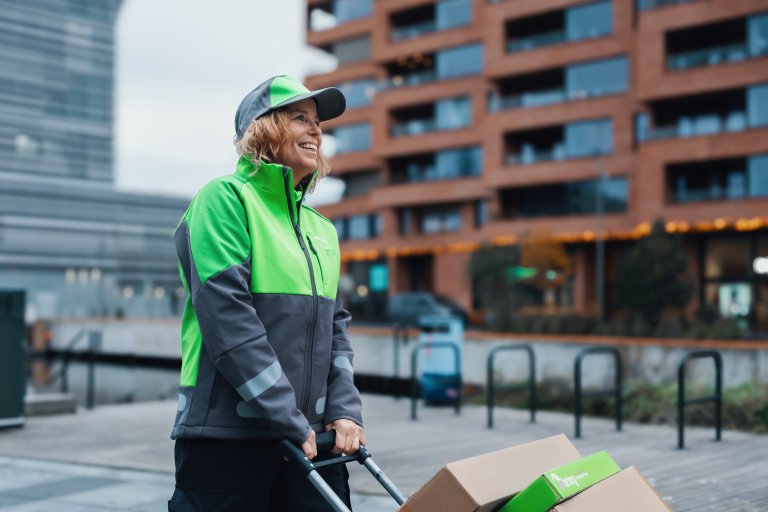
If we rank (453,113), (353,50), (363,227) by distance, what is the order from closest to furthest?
1. (453,113)
2. (363,227)
3. (353,50)

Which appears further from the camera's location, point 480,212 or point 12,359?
point 480,212

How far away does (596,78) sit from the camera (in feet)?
143

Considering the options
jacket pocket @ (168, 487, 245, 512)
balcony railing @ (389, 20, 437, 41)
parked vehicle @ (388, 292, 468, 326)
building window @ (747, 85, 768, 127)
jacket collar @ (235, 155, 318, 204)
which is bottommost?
parked vehicle @ (388, 292, 468, 326)

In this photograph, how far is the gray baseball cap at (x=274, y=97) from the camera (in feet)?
9.69

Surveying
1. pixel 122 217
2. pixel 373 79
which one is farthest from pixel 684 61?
pixel 122 217

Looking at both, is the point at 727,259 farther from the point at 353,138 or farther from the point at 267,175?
the point at 267,175

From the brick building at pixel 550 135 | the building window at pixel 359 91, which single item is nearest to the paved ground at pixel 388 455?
the brick building at pixel 550 135

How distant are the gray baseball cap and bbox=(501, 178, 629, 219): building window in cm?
3890

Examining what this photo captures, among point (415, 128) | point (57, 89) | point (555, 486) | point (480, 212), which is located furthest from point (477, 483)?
point (57, 89)

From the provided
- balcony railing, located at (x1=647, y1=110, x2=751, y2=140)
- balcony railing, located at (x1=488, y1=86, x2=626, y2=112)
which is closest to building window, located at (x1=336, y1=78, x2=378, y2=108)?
balcony railing, located at (x1=488, y1=86, x2=626, y2=112)

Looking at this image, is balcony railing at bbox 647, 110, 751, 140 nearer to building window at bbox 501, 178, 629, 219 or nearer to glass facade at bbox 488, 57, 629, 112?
building window at bbox 501, 178, 629, 219

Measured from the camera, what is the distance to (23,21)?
12381 cm

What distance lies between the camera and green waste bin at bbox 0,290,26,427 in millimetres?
9914

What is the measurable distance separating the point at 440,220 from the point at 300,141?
4919 cm
